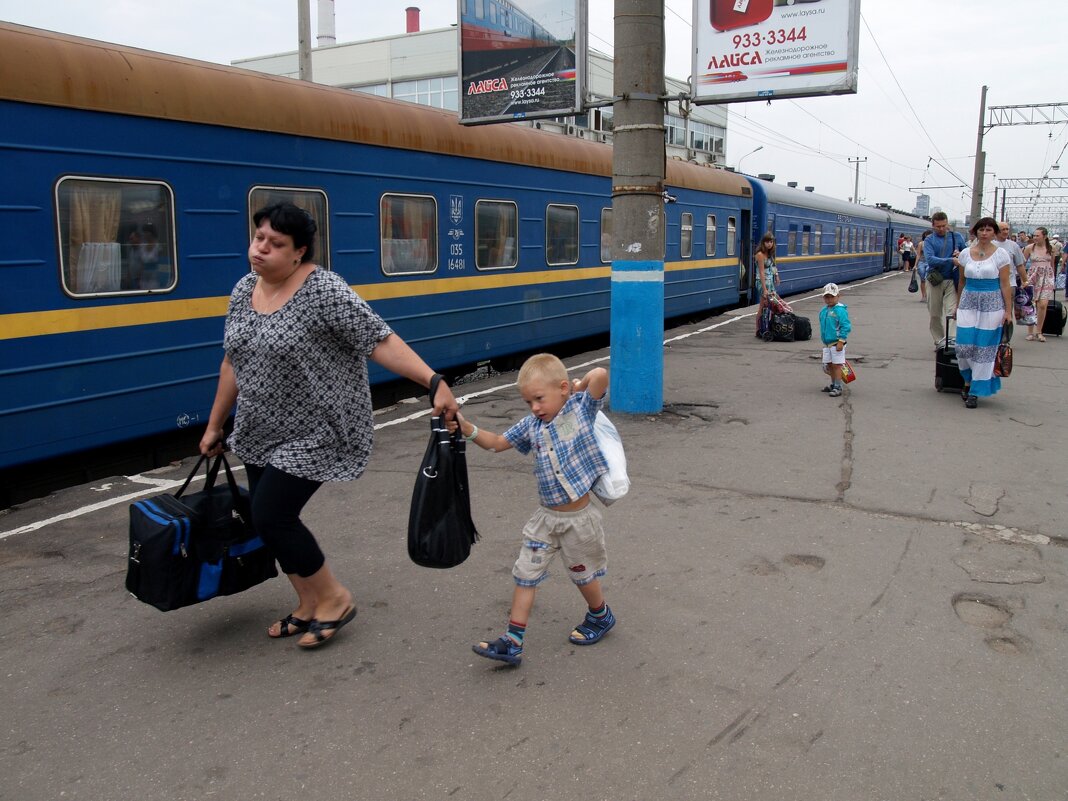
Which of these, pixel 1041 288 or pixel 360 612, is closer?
pixel 360 612

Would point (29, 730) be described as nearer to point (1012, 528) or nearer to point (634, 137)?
point (1012, 528)

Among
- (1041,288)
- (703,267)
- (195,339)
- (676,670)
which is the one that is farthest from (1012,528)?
(703,267)

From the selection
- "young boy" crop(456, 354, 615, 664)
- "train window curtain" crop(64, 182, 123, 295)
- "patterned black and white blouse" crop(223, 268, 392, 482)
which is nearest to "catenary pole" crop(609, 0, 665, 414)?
"train window curtain" crop(64, 182, 123, 295)

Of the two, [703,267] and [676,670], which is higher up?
[703,267]

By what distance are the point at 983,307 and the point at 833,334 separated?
4.26 feet

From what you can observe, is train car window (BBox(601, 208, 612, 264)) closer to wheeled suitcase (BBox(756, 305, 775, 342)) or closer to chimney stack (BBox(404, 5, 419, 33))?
wheeled suitcase (BBox(756, 305, 775, 342))

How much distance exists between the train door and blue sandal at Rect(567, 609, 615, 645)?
1589 centimetres

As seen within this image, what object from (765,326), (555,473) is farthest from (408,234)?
(765,326)

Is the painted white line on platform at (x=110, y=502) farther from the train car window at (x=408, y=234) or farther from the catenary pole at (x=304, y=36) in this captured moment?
the catenary pole at (x=304, y=36)

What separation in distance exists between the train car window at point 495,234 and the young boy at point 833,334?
11.5ft

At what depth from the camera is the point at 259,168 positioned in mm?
6809

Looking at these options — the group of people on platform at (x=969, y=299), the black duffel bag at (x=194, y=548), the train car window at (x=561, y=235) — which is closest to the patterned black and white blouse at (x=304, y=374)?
the black duffel bag at (x=194, y=548)

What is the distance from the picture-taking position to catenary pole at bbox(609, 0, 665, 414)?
748 cm

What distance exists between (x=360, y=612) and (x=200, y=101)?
4151 millimetres
